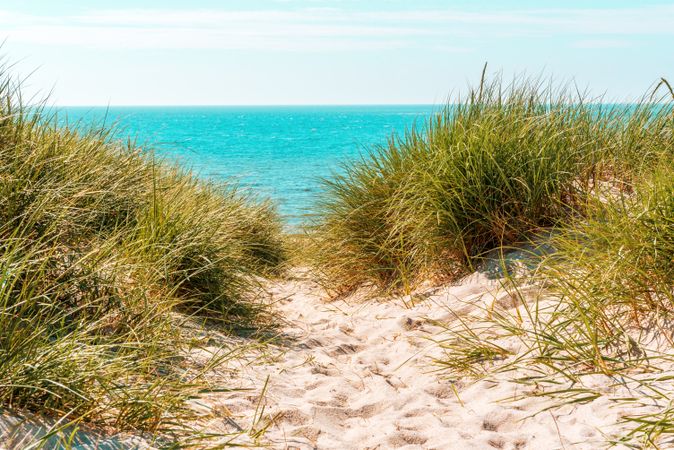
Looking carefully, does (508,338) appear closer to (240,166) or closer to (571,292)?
(571,292)

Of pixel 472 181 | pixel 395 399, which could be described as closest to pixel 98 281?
pixel 395 399

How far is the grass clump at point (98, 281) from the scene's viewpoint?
2.40 m

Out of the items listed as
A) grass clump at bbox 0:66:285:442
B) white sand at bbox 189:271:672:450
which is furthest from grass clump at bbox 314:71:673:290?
grass clump at bbox 0:66:285:442

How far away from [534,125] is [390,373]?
2295mm

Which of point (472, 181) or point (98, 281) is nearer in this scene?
point (98, 281)

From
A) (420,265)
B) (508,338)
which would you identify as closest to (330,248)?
(420,265)

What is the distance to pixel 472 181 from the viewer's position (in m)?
4.52

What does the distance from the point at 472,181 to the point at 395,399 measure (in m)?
1.84

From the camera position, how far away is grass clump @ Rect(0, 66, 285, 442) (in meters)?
2.40

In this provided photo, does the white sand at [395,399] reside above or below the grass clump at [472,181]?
below

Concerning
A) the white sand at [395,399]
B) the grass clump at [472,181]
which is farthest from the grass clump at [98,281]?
the grass clump at [472,181]

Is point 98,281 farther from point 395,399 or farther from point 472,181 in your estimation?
point 472,181

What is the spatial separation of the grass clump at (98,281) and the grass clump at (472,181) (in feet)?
3.61

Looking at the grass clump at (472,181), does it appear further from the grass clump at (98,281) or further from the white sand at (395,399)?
the grass clump at (98,281)
